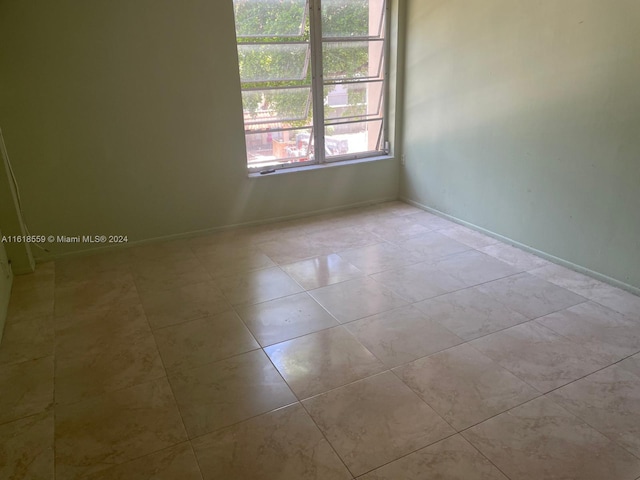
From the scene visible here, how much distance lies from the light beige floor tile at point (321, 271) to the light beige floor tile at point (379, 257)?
3.0 inches

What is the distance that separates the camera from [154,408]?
2057 mm

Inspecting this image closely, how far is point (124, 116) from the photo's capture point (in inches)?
144

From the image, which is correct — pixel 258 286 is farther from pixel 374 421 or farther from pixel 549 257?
pixel 549 257

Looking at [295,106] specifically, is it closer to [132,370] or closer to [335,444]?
[132,370]

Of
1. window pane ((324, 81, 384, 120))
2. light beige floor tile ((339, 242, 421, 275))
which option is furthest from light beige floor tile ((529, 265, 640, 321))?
window pane ((324, 81, 384, 120))

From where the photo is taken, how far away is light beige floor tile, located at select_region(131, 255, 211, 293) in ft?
10.6

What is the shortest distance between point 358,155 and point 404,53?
1.08 meters

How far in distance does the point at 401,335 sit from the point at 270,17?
117 inches

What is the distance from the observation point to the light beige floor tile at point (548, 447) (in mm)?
1692

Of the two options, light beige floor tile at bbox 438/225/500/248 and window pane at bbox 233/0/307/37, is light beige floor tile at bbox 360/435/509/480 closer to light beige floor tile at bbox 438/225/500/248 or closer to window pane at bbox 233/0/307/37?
light beige floor tile at bbox 438/225/500/248

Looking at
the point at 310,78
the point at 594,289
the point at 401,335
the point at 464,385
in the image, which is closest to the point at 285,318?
the point at 401,335

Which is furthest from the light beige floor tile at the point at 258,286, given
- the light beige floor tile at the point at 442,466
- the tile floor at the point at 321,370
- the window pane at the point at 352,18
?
the window pane at the point at 352,18

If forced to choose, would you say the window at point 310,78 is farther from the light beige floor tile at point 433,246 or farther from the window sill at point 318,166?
the light beige floor tile at point 433,246

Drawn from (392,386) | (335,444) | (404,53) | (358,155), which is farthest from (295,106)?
(335,444)
